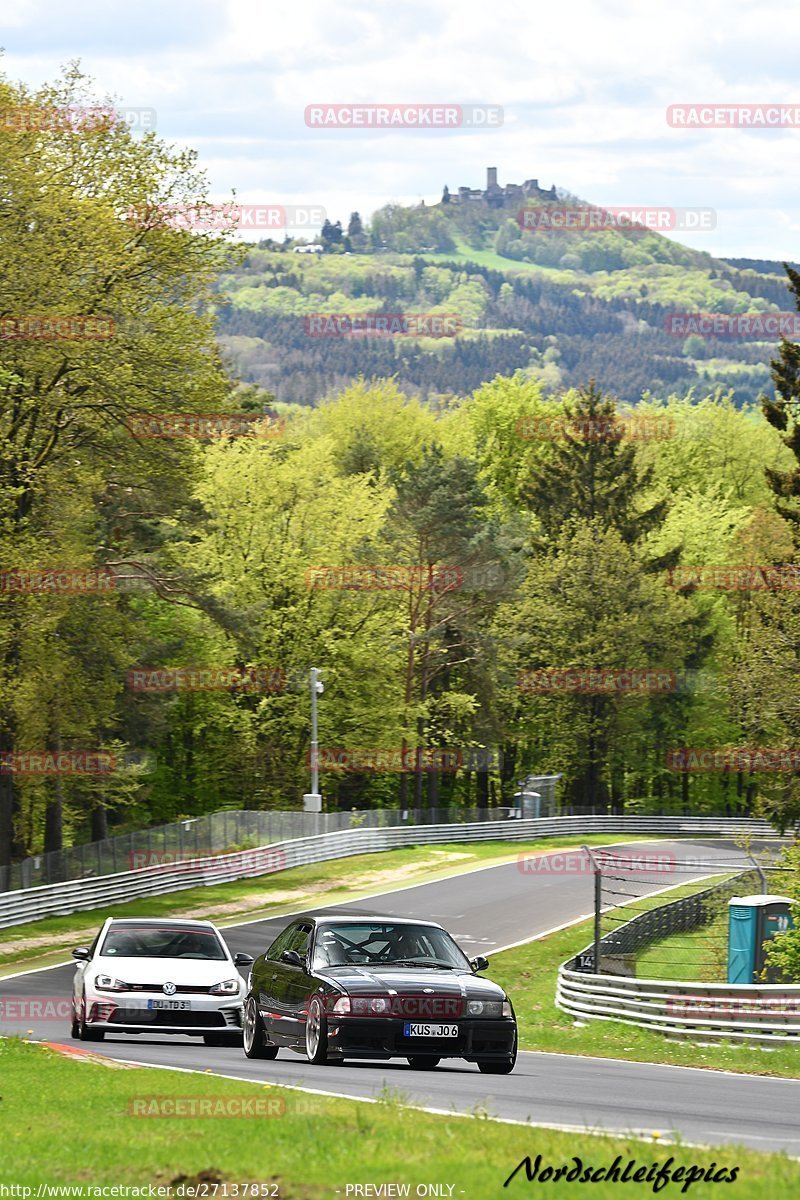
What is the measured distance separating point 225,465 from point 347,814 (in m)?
16.5

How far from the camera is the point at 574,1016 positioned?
92.5 feet

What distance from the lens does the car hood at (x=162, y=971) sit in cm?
1988

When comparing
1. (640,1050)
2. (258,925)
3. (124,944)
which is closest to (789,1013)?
(640,1050)

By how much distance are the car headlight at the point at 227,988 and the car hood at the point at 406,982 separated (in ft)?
13.3

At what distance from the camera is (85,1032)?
20.6 metres

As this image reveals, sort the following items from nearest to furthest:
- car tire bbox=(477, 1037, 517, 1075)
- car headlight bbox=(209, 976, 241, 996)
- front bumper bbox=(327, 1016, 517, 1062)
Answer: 1. front bumper bbox=(327, 1016, 517, 1062)
2. car tire bbox=(477, 1037, 517, 1075)
3. car headlight bbox=(209, 976, 241, 996)

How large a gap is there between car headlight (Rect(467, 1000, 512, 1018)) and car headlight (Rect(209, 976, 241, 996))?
4992 millimetres

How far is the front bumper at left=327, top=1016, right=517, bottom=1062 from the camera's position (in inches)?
617
